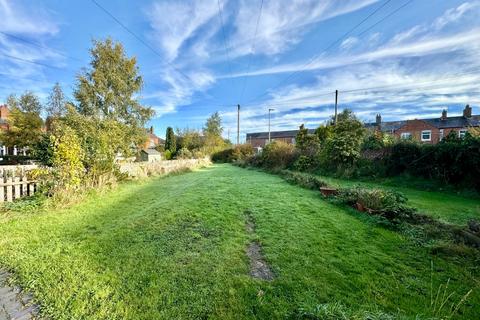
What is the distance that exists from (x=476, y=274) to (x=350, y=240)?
1.66 m

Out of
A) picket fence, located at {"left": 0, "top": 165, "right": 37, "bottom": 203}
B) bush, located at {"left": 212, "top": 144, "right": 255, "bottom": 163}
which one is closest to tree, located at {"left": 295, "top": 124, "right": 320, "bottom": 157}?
bush, located at {"left": 212, "top": 144, "right": 255, "bottom": 163}

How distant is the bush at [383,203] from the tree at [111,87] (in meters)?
20.7

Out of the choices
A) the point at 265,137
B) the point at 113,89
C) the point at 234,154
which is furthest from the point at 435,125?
the point at 113,89

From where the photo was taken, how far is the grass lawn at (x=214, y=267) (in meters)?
2.45

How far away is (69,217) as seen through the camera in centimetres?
556

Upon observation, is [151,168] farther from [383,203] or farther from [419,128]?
[419,128]

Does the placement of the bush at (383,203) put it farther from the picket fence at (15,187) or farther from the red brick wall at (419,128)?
the red brick wall at (419,128)

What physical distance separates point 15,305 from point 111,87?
2351 cm

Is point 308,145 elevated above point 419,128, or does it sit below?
below

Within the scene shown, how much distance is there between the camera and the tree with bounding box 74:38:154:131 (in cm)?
2073

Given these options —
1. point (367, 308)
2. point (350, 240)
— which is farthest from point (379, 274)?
point (350, 240)

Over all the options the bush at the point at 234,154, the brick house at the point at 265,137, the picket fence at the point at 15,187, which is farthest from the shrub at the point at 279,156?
the brick house at the point at 265,137

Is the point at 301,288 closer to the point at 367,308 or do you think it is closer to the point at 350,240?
the point at 367,308

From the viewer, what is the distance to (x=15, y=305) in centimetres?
248
